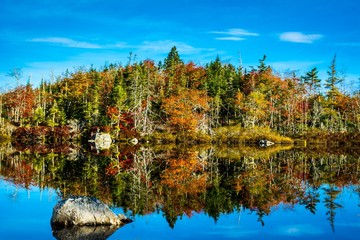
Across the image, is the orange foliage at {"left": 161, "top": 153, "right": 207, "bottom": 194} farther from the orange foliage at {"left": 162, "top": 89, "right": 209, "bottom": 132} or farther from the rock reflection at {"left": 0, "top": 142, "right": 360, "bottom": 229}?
the orange foliage at {"left": 162, "top": 89, "right": 209, "bottom": 132}

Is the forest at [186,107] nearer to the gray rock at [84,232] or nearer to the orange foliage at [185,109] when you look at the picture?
the orange foliage at [185,109]

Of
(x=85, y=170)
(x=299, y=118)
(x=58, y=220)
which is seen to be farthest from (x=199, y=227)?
(x=299, y=118)

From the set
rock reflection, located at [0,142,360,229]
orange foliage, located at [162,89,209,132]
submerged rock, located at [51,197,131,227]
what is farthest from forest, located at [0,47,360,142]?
submerged rock, located at [51,197,131,227]

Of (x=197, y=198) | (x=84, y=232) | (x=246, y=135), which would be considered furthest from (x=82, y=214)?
(x=246, y=135)

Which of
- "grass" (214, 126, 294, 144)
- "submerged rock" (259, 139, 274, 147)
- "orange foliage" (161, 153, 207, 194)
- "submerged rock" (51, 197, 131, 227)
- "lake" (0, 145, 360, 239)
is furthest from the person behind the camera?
"grass" (214, 126, 294, 144)

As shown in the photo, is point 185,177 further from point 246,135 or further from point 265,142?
point 246,135

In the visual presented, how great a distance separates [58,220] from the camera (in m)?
10.5

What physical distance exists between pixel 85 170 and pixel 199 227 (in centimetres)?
1280

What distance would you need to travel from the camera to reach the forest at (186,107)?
55.5 meters

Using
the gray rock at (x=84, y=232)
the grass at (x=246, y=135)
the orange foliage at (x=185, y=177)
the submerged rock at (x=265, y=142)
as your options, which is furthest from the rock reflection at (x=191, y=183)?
the grass at (x=246, y=135)

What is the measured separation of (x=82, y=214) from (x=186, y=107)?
45894mm

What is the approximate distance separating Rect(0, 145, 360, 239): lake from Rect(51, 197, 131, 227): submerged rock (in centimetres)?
42

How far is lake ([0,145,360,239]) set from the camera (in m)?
10.8

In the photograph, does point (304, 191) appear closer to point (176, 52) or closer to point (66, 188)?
point (66, 188)
